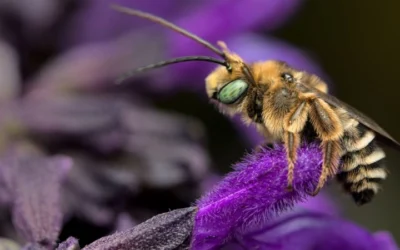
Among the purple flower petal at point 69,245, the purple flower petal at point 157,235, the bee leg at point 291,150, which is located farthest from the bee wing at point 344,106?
the purple flower petal at point 69,245

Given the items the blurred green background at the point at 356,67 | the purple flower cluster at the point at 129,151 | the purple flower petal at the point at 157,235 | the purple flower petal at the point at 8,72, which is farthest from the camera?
the blurred green background at the point at 356,67

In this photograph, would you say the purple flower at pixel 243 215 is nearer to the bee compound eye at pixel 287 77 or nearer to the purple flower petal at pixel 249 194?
the purple flower petal at pixel 249 194

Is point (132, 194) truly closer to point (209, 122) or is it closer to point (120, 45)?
point (120, 45)

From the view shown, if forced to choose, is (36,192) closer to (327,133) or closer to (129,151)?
(129,151)

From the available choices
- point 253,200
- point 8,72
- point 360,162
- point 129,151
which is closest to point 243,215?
point 253,200

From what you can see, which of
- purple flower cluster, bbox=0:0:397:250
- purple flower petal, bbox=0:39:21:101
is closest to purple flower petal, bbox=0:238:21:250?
purple flower cluster, bbox=0:0:397:250

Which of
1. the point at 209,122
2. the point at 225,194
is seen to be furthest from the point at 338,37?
the point at 225,194
